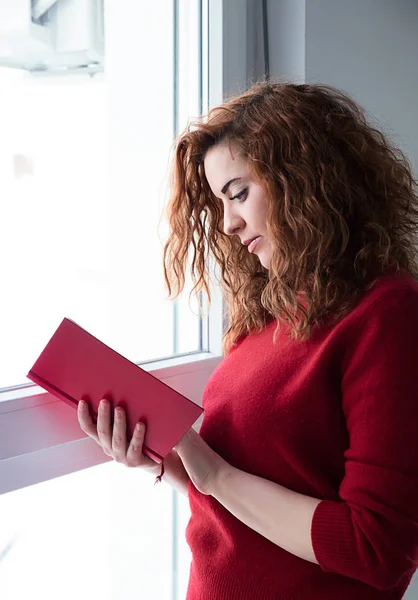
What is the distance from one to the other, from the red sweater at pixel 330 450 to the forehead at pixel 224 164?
25 centimetres

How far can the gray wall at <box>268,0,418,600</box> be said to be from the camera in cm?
143

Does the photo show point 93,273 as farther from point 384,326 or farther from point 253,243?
point 384,326

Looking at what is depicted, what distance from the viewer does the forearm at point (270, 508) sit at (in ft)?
2.99

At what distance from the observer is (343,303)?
95 cm

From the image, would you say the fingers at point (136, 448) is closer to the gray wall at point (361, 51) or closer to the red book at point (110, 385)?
the red book at point (110, 385)

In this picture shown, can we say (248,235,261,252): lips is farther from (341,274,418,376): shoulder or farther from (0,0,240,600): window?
(0,0,240,600): window

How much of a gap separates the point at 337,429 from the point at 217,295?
1.84 feet

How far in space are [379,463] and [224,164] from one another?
0.48 meters

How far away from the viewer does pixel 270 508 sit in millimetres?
933

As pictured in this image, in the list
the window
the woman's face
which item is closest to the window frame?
the window

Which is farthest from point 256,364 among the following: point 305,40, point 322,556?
point 305,40

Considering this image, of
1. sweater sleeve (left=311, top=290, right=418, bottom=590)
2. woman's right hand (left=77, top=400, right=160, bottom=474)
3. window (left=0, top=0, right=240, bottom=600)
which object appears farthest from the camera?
window (left=0, top=0, right=240, bottom=600)

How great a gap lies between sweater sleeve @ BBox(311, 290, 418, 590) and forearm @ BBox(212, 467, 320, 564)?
0.02 m

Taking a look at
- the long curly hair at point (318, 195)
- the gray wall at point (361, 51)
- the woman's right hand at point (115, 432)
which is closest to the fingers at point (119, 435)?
the woman's right hand at point (115, 432)
